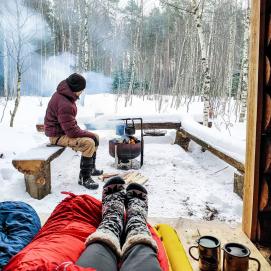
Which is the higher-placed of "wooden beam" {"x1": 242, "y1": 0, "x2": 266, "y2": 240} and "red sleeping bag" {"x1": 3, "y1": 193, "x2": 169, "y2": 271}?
"wooden beam" {"x1": 242, "y1": 0, "x2": 266, "y2": 240}

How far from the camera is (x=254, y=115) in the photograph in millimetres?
2070

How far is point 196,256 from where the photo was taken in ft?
6.47

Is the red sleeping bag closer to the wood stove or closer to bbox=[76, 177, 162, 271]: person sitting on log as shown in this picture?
bbox=[76, 177, 162, 271]: person sitting on log

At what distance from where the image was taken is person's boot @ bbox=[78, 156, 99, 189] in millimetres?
4441

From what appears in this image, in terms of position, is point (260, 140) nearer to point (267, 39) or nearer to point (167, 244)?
point (267, 39)

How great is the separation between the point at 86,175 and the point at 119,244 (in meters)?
3.03

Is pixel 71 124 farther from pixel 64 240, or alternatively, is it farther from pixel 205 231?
pixel 64 240

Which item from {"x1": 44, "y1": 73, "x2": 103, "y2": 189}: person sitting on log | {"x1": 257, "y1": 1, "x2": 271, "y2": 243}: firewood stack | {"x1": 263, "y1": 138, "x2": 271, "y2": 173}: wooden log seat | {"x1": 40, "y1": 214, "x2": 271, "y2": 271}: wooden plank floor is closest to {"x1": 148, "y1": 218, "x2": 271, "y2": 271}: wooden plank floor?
{"x1": 40, "y1": 214, "x2": 271, "y2": 271}: wooden plank floor

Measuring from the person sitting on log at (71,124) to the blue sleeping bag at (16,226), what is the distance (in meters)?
2.38

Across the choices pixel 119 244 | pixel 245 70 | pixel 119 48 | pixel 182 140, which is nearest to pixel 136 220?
pixel 119 244

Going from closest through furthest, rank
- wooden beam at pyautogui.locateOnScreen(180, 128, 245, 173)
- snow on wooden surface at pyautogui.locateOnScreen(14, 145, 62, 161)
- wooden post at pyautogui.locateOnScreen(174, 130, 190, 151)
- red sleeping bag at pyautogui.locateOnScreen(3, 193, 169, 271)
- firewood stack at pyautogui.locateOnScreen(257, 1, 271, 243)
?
red sleeping bag at pyautogui.locateOnScreen(3, 193, 169, 271) < firewood stack at pyautogui.locateOnScreen(257, 1, 271, 243) < wooden beam at pyautogui.locateOnScreen(180, 128, 245, 173) < snow on wooden surface at pyautogui.locateOnScreen(14, 145, 62, 161) < wooden post at pyautogui.locateOnScreen(174, 130, 190, 151)

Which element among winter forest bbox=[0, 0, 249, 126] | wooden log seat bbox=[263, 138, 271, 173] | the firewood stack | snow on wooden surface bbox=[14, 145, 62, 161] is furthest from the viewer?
winter forest bbox=[0, 0, 249, 126]

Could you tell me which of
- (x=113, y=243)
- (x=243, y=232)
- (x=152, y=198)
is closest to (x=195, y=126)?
Result: (x=152, y=198)

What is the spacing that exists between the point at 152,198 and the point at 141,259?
2700 millimetres
